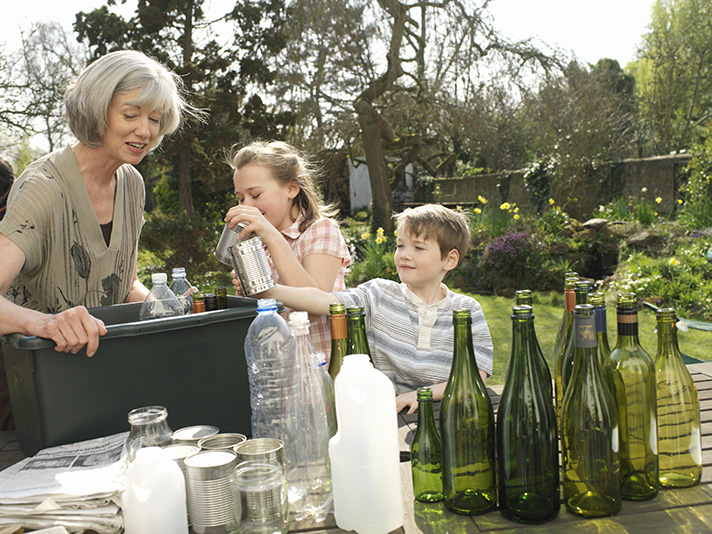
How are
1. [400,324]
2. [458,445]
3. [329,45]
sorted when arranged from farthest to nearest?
[329,45] → [400,324] → [458,445]

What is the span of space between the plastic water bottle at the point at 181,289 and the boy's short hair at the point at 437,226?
0.77 m

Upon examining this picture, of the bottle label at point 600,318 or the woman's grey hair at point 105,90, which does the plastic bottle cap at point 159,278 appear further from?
the bottle label at point 600,318

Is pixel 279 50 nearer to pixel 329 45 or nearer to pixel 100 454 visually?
pixel 329 45

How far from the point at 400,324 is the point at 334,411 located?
86cm

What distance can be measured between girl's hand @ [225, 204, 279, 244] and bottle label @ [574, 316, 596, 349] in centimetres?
101

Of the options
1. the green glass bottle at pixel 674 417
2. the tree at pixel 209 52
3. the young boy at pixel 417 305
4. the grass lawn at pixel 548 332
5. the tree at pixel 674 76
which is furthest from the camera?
the tree at pixel 674 76

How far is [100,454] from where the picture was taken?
1269mm

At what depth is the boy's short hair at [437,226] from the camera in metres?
1.99

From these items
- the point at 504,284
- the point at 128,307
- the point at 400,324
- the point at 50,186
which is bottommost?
the point at 504,284

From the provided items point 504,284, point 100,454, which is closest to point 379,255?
point 504,284

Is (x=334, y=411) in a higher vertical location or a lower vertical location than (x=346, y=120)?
lower

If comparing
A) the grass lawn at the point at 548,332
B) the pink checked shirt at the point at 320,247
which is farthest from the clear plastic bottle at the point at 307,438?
the grass lawn at the point at 548,332

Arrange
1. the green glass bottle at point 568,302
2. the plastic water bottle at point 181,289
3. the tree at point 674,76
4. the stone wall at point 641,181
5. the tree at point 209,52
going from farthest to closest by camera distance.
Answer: the tree at point 674,76
the tree at point 209,52
the stone wall at point 641,181
the plastic water bottle at point 181,289
the green glass bottle at point 568,302

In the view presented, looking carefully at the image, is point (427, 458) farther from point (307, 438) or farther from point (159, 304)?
point (159, 304)
